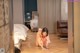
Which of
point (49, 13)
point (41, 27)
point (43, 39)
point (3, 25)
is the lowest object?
point (43, 39)

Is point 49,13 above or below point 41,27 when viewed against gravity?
above

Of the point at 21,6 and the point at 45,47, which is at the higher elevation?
the point at 21,6

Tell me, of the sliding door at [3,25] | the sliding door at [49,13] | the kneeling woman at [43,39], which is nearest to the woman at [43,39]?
the kneeling woman at [43,39]

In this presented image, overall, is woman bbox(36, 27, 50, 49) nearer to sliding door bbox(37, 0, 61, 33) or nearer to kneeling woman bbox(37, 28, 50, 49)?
kneeling woman bbox(37, 28, 50, 49)

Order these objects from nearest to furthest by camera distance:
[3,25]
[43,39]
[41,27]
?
[3,25]
[43,39]
[41,27]

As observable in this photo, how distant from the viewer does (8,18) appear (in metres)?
1.12

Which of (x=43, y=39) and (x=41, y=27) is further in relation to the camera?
(x=41, y=27)

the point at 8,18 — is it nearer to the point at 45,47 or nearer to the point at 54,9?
the point at 45,47

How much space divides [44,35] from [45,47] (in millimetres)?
334

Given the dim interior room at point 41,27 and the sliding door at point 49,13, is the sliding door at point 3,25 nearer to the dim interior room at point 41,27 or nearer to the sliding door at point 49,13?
the dim interior room at point 41,27

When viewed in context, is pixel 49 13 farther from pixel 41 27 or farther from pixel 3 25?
pixel 3 25

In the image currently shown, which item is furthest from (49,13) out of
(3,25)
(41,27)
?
(3,25)

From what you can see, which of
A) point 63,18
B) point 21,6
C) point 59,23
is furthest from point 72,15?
point 21,6

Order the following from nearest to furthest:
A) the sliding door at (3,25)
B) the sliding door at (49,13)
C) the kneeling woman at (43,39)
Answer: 1. the sliding door at (3,25)
2. the kneeling woman at (43,39)
3. the sliding door at (49,13)
